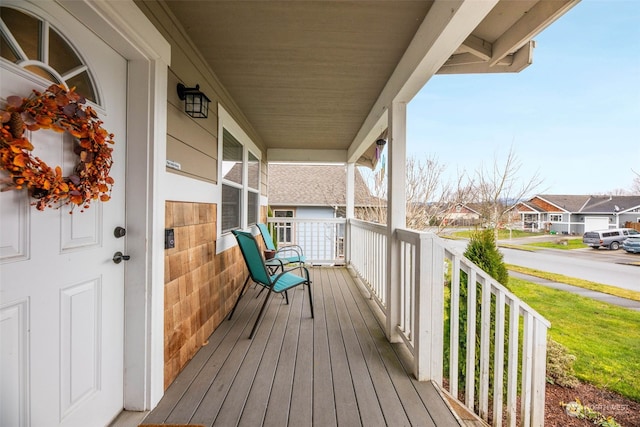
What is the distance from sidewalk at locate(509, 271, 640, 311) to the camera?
3920 millimetres

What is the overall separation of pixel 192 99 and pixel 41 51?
3.02ft

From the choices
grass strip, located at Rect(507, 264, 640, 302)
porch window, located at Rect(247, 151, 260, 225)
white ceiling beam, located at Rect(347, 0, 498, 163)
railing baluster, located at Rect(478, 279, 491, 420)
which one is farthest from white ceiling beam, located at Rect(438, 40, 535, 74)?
grass strip, located at Rect(507, 264, 640, 302)

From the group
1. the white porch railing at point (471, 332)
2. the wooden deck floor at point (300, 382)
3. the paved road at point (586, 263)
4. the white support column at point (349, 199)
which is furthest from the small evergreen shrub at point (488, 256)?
the white support column at point (349, 199)

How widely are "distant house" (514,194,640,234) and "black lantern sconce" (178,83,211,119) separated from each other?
4.58 meters

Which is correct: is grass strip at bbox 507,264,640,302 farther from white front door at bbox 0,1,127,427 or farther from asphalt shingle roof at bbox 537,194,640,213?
white front door at bbox 0,1,127,427

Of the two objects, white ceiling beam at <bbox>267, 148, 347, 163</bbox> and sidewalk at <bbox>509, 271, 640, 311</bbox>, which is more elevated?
white ceiling beam at <bbox>267, 148, 347, 163</bbox>

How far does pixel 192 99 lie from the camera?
75.0 inches

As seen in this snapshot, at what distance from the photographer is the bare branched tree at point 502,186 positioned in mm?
5716

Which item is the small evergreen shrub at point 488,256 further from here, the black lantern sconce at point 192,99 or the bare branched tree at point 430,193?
the bare branched tree at point 430,193

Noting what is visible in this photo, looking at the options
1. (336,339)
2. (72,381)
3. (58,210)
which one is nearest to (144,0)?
(58,210)

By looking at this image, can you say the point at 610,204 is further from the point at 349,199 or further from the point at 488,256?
the point at 349,199

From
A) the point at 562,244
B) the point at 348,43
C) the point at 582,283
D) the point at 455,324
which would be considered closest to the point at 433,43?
the point at 348,43

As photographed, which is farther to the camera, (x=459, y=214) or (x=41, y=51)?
(x=459, y=214)

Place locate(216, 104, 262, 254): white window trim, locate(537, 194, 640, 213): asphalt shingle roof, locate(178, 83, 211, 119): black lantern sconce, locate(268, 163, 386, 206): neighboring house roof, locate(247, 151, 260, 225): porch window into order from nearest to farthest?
locate(178, 83, 211, 119): black lantern sconce < locate(216, 104, 262, 254): white window trim < locate(537, 194, 640, 213): asphalt shingle roof < locate(247, 151, 260, 225): porch window < locate(268, 163, 386, 206): neighboring house roof
